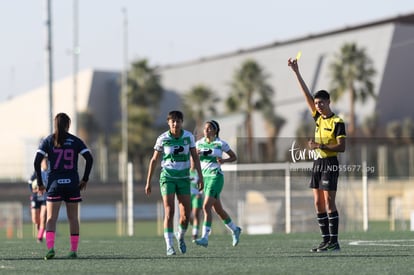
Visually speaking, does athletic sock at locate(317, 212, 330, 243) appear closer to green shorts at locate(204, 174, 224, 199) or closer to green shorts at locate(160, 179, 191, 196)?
green shorts at locate(160, 179, 191, 196)

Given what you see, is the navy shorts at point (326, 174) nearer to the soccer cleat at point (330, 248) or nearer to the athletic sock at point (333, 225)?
the athletic sock at point (333, 225)

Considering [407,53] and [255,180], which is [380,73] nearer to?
[407,53]

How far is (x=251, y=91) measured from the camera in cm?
8806

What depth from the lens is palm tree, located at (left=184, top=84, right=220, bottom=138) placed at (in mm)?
92625

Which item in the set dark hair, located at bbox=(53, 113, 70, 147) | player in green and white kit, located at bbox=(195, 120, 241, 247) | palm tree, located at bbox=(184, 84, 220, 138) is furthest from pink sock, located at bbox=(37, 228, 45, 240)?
palm tree, located at bbox=(184, 84, 220, 138)

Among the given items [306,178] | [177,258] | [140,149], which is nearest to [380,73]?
[140,149]

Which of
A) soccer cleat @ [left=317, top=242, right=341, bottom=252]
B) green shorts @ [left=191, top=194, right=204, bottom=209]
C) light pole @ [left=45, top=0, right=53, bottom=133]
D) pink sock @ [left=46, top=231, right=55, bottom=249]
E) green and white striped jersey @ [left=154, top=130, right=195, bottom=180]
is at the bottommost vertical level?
soccer cleat @ [left=317, top=242, right=341, bottom=252]

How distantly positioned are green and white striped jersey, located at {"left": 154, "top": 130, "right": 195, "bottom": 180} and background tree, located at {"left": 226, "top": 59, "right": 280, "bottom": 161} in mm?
71916

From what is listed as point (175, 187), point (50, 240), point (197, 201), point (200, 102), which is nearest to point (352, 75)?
point (200, 102)

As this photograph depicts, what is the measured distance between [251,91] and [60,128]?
74096 mm

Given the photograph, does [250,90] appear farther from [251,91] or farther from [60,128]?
[60,128]

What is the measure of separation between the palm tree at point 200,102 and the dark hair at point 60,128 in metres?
78.0

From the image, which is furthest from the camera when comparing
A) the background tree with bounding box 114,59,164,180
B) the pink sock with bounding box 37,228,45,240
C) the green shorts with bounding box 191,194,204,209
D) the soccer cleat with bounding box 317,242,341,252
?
the background tree with bounding box 114,59,164,180

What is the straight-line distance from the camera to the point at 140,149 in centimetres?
8594
